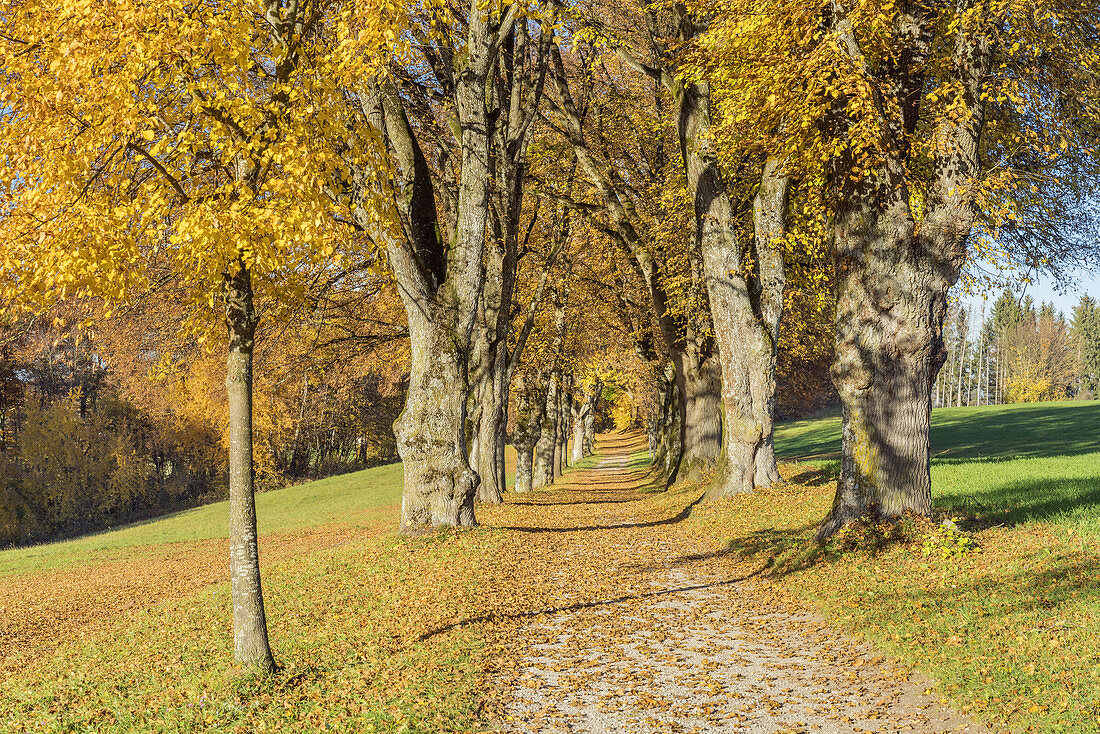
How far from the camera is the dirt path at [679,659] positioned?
205 inches

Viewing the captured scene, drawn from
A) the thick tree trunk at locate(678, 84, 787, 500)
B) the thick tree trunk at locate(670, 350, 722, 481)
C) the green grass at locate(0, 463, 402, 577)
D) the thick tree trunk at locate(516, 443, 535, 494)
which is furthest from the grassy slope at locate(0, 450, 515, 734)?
the thick tree trunk at locate(516, 443, 535, 494)

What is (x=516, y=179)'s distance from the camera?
16.4m

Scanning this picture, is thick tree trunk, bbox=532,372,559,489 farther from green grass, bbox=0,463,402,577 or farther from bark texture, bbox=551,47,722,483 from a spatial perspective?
Answer: bark texture, bbox=551,47,722,483

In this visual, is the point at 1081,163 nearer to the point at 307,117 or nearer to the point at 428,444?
the point at 428,444

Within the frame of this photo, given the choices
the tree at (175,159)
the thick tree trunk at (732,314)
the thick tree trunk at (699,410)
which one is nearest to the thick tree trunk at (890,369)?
the thick tree trunk at (732,314)

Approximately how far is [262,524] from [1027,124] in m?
24.5

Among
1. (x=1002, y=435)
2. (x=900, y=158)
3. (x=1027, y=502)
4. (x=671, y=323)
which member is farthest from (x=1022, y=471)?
(x=1002, y=435)

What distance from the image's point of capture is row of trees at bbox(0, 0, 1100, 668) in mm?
5590

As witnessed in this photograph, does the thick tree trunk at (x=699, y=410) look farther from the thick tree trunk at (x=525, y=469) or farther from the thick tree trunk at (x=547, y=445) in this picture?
the thick tree trunk at (x=547, y=445)

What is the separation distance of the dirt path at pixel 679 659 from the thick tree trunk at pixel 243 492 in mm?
2082

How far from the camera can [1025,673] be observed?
17.5ft

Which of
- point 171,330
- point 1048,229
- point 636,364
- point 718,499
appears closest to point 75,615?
point 171,330

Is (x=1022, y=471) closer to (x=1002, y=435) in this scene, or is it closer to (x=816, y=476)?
(x=816, y=476)

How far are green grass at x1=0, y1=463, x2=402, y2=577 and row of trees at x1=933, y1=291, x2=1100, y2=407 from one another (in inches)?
3479
